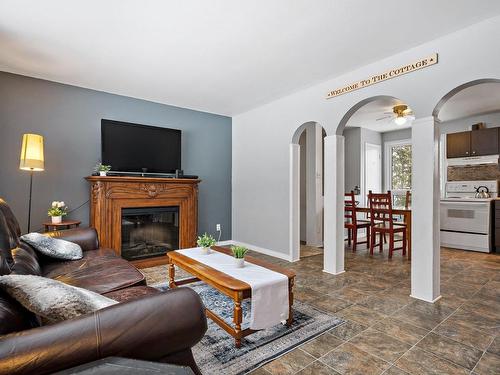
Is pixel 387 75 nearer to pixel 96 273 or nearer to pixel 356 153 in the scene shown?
pixel 96 273

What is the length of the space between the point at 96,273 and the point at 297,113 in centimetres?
331

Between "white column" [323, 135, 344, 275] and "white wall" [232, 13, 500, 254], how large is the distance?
0.23 m

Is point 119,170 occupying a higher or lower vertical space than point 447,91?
lower

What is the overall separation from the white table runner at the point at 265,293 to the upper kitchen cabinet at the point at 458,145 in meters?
5.41

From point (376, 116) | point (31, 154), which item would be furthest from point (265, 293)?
point (376, 116)

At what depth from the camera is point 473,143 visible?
540 cm

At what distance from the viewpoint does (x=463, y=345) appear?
2.01 meters

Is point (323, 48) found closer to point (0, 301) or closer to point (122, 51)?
point (122, 51)

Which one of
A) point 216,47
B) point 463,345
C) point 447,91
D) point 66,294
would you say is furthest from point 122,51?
point 463,345

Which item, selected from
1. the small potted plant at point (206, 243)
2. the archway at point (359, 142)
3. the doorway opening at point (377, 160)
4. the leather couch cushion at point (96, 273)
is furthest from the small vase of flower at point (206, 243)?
the doorway opening at point (377, 160)

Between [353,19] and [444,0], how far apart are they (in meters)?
0.66

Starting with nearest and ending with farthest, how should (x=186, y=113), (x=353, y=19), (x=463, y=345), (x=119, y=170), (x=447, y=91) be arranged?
(x=463, y=345) → (x=353, y=19) → (x=447, y=91) → (x=119, y=170) → (x=186, y=113)

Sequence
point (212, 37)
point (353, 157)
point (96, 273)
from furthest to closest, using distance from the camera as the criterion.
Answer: point (353, 157)
point (212, 37)
point (96, 273)

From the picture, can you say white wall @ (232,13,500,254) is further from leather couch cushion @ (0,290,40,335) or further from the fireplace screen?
leather couch cushion @ (0,290,40,335)
